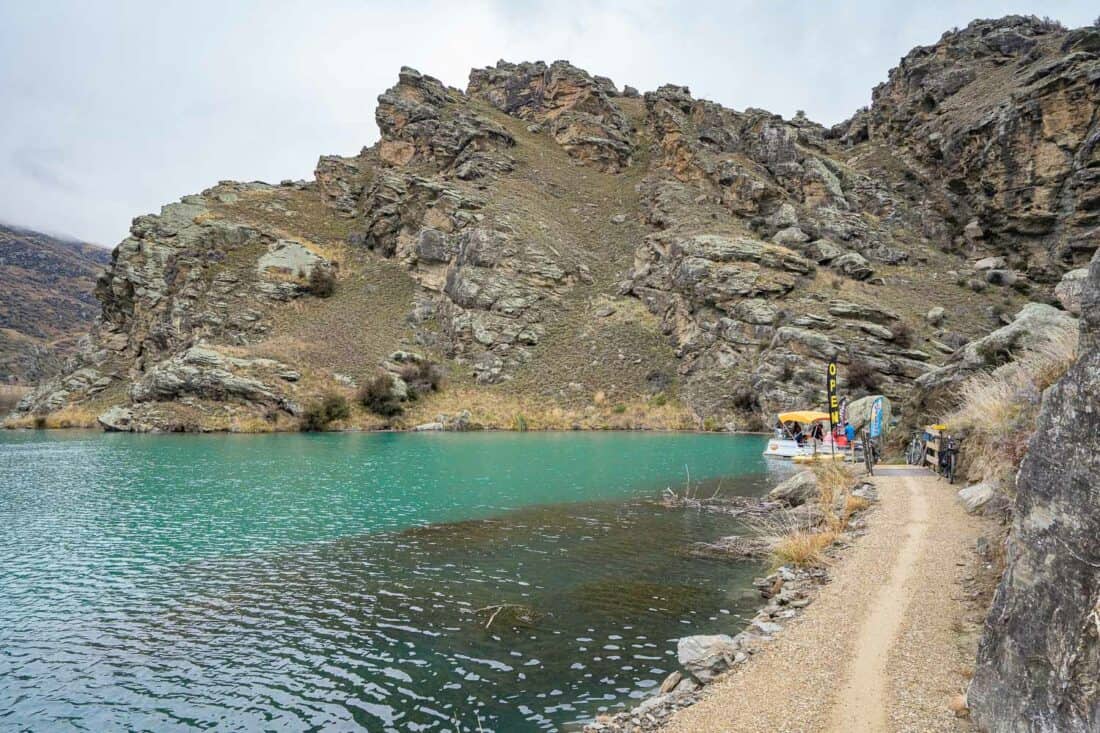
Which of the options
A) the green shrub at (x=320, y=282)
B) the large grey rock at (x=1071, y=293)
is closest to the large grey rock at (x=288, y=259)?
the green shrub at (x=320, y=282)

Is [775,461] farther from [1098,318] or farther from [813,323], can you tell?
[1098,318]

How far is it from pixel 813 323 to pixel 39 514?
52.5 meters

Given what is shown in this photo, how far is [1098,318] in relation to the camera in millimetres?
4355

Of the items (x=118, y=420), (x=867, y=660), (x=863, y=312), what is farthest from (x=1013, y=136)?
(x=118, y=420)

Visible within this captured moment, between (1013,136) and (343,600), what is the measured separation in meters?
76.1

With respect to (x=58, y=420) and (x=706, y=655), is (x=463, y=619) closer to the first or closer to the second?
(x=706, y=655)

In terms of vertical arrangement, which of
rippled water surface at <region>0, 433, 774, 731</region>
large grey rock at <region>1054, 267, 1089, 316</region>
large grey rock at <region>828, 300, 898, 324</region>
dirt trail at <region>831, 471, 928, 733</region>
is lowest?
rippled water surface at <region>0, 433, 774, 731</region>

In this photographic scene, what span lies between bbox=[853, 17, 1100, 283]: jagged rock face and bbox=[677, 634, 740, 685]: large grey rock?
67.9 metres

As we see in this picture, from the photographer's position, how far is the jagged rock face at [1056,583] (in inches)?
142

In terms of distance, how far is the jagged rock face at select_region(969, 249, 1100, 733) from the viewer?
11.8ft

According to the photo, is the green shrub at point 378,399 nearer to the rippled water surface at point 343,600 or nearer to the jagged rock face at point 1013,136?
the rippled water surface at point 343,600

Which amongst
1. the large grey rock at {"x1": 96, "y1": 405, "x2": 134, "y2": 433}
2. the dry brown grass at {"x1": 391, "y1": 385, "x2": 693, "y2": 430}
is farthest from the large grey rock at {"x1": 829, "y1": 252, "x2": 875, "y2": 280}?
the large grey rock at {"x1": 96, "y1": 405, "x2": 134, "y2": 433}

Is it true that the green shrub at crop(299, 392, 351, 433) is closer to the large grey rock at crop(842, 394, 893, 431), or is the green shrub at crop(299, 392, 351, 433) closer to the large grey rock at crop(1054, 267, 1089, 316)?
the large grey rock at crop(842, 394, 893, 431)

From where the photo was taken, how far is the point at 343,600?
11172mm
